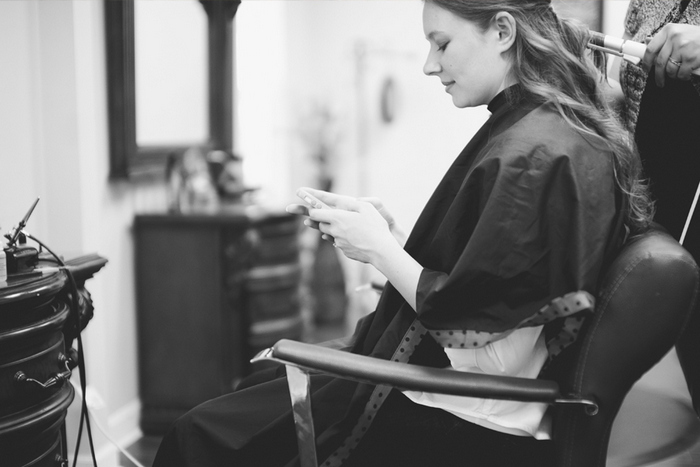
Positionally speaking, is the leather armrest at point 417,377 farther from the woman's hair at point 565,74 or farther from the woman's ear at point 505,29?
the woman's ear at point 505,29

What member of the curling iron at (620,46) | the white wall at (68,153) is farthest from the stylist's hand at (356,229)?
the white wall at (68,153)

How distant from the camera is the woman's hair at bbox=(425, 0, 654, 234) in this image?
136cm

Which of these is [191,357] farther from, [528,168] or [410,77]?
[410,77]

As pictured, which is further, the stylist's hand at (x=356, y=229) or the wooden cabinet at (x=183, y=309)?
the wooden cabinet at (x=183, y=309)

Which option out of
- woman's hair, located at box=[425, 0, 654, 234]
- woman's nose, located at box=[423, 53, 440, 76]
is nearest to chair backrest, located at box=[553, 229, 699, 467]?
woman's hair, located at box=[425, 0, 654, 234]

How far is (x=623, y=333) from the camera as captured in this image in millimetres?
1199

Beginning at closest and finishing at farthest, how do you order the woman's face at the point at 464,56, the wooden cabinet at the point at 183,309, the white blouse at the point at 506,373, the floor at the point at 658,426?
1. the white blouse at the point at 506,373
2. the woman's face at the point at 464,56
3. the floor at the point at 658,426
4. the wooden cabinet at the point at 183,309

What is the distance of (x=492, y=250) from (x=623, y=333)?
262mm

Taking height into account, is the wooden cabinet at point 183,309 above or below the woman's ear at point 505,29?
below

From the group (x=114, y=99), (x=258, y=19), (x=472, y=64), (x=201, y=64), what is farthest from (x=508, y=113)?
(x=258, y=19)

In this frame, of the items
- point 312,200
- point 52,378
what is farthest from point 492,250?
point 52,378

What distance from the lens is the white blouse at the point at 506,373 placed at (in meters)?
1.30

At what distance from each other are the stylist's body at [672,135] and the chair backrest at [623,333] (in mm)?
386

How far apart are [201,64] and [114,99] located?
0.92 meters
